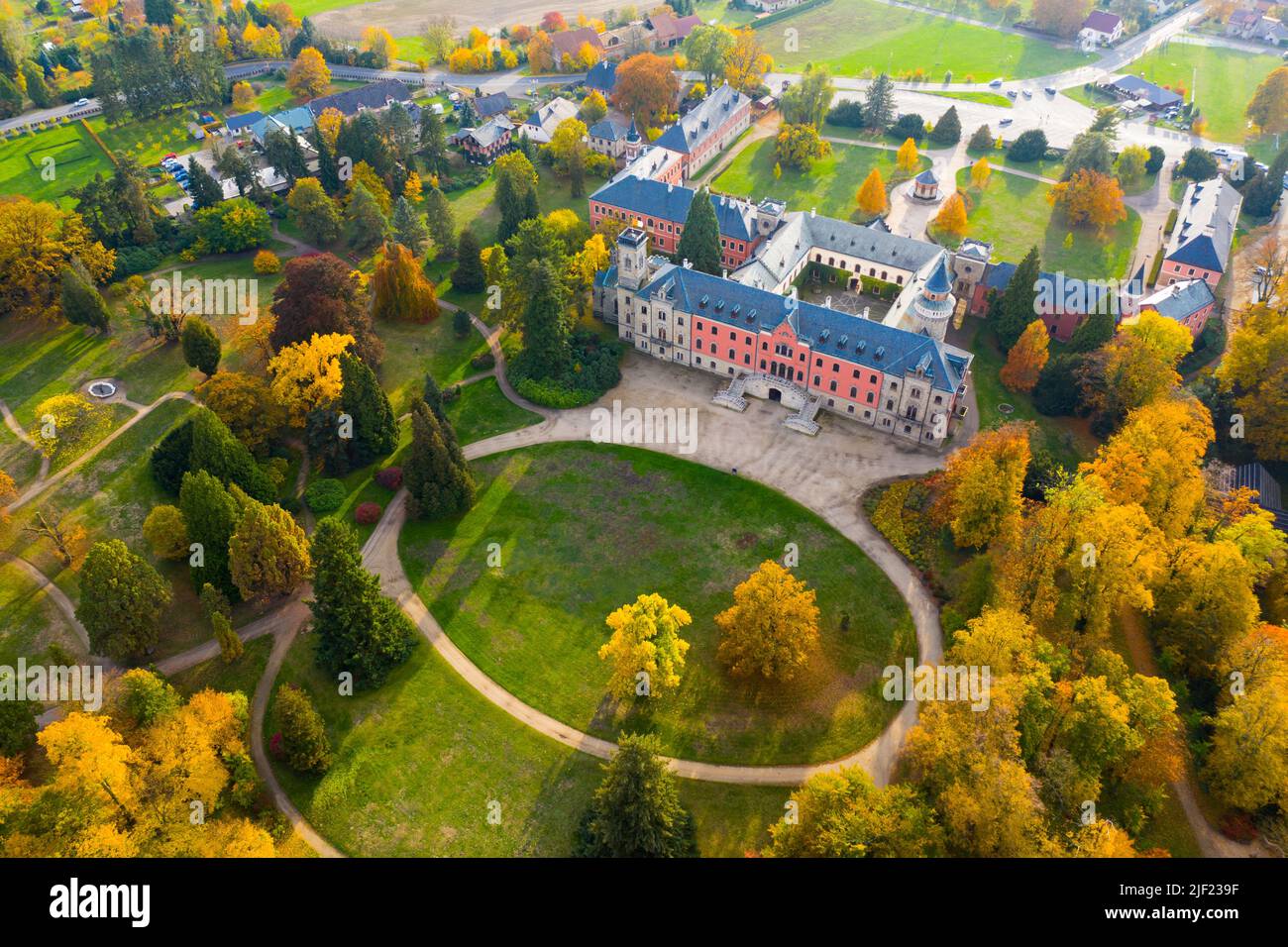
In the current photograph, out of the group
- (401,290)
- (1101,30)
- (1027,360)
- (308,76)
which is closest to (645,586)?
(1027,360)

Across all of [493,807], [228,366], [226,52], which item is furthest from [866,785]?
[226,52]

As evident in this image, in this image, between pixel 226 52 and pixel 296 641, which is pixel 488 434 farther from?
pixel 226 52

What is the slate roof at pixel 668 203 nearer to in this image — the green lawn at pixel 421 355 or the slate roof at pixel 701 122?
the slate roof at pixel 701 122

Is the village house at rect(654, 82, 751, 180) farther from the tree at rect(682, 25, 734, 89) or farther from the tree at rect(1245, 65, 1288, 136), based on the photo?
the tree at rect(1245, 65, 1288, 136)

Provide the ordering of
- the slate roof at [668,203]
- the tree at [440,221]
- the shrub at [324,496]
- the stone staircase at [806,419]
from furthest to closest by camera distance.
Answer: the tree at [440,221] → the slate roof at [668,203] → the stone staircase at [806,419] → the shrub at [324,496]

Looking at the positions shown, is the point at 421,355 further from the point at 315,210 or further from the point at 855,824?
the point at 855,824

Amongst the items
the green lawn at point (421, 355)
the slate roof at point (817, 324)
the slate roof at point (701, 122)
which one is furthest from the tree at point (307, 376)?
the slate roof at point (701, 122)

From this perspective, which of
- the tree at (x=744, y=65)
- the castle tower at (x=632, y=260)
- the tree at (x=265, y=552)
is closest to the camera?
the tree at (x=265, y=552)
